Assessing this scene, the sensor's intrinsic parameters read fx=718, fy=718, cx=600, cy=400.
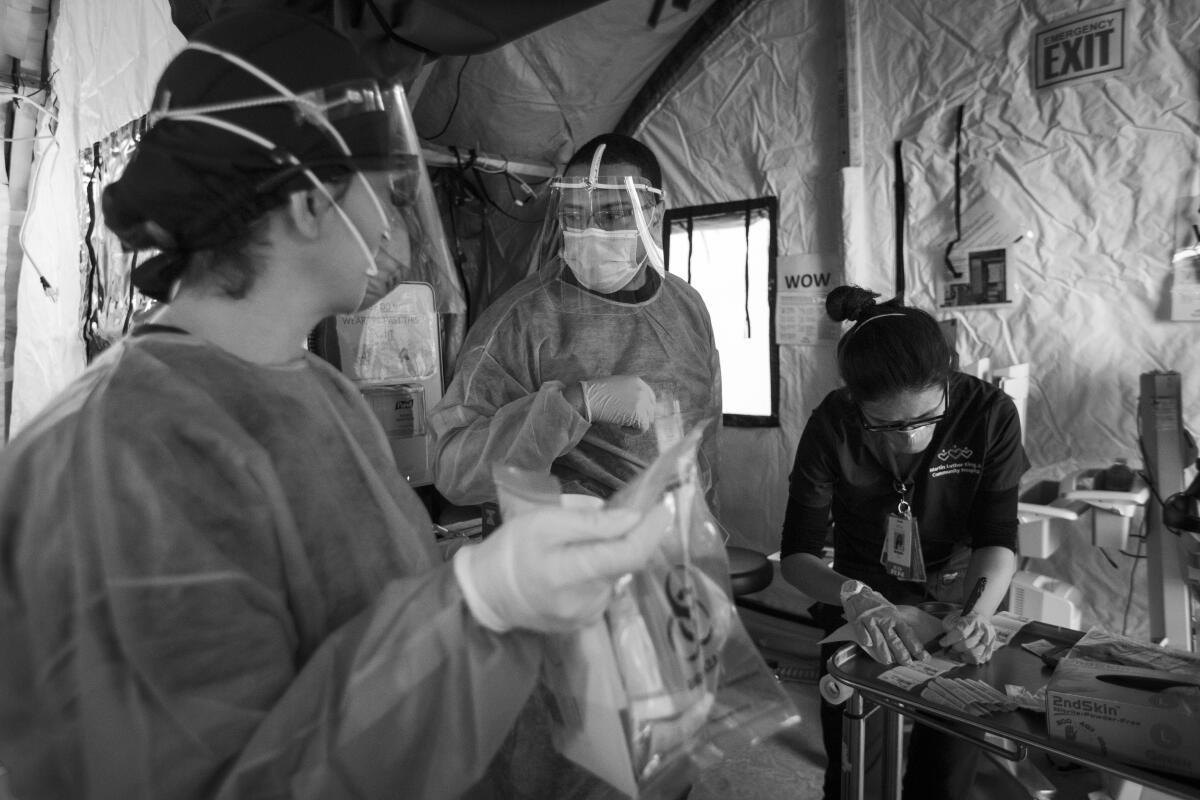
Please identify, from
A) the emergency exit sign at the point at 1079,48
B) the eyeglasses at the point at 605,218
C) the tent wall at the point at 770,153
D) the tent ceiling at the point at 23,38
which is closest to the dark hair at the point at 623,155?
the eyeglasses at the point at 605,218

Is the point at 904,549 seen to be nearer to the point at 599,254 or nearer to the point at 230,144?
the point at 599,254

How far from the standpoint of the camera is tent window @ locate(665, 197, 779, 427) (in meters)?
3.54

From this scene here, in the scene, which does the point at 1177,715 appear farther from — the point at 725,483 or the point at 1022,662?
the point at 725,483

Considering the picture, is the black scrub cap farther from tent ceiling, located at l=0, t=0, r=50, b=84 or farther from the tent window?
the tent window

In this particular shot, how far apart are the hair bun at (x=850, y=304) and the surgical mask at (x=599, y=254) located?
0.58 metres

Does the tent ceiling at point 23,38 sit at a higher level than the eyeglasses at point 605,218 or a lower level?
higher

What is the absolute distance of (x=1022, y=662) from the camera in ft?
4.92

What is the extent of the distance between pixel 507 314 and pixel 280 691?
1179mm

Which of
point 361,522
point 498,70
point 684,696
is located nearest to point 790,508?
point 684,696

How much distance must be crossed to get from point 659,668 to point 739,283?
3152mm

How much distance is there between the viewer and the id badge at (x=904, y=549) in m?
1.77

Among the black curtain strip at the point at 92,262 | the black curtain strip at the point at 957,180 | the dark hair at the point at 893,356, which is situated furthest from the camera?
the black curtain strip at the point at 957,180

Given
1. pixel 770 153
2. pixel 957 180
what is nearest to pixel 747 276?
pixel 770 153

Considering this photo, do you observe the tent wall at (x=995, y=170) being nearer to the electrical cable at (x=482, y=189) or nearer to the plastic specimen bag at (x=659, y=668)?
the electrical cable at (x=482, y=189)
